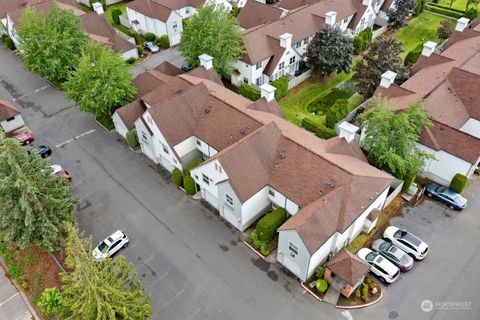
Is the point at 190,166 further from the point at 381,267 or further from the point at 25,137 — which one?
the point at 25,137

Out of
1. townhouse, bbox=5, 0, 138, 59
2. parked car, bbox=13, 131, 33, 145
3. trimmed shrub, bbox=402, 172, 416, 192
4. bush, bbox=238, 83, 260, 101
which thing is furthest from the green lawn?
parked car, bbox=13, 131, 33, 145

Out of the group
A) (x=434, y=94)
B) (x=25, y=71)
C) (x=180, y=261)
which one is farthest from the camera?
(x=25, y=71)

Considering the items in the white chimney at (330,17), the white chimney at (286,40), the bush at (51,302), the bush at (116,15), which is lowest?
the bush at (51,302)

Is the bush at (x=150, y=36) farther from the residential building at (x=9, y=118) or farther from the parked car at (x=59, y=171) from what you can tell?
the parked car at (x=59, y=171)

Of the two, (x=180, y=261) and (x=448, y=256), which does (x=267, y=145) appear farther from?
(x=448, y=256)

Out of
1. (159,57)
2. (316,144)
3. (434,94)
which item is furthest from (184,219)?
(159,57)

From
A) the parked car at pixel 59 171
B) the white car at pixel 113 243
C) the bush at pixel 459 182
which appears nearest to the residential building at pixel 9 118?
the parked car at pixel 59 171

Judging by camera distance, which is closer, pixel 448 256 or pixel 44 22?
pixel 448 256

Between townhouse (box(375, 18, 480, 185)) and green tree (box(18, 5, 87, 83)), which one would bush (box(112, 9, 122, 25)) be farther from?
townhouse (box(375, 18, 480, 185))
